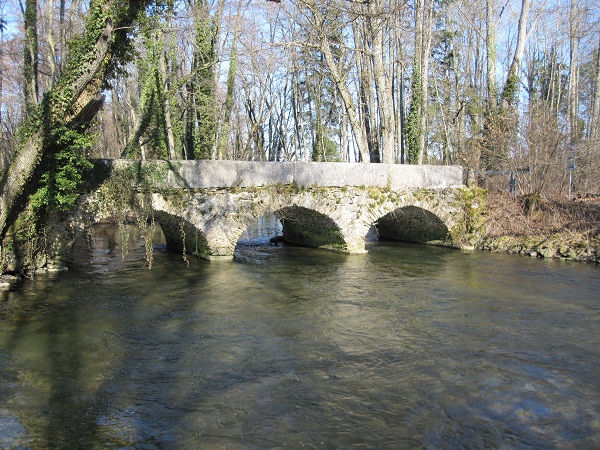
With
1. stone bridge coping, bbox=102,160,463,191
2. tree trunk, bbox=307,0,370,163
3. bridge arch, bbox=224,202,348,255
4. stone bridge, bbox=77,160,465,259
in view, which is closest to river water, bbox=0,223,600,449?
stone bridge, bbox=77,160,465,259

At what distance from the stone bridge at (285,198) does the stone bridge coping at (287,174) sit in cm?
2

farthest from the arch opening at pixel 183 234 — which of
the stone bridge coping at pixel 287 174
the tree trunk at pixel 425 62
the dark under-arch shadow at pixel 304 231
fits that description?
the tree trunk at pixel 425 62

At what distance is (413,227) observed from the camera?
15.7 m

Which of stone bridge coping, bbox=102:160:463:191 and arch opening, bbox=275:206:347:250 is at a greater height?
stone bridge coping, bbox=102:160:463:191

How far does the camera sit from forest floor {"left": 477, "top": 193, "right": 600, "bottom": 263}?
1280 centimetres

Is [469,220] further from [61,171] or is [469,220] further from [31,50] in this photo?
[31,50]

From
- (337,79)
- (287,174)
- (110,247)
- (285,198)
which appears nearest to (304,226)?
(285,198)

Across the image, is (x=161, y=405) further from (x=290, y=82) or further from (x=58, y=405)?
(x=290, y=82)

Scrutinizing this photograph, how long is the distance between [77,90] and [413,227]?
33.9 ft

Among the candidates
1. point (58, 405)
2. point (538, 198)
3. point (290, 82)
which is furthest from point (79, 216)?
point (290, 82)

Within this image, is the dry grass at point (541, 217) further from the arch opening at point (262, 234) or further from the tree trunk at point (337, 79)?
the arch opening at point (262, 234)

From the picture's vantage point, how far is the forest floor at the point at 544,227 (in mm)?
12802

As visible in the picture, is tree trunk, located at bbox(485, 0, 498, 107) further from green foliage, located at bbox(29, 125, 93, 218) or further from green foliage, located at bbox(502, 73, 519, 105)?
green foliage, located at bbox(29, 125, 93, 218)

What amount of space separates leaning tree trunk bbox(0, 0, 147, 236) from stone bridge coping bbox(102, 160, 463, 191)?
4.01ft
